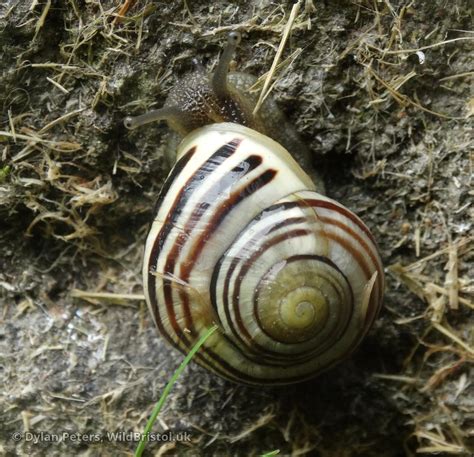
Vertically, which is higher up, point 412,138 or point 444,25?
point 444,25

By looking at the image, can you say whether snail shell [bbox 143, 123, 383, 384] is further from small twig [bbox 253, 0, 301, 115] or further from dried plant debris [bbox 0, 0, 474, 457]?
dried plant debris [bbox 0, 0, 474, 457]

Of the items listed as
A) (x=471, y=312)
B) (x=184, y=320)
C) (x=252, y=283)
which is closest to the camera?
(x=252, y=283)

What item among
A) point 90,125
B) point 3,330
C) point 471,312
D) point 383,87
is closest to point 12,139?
point 90,125

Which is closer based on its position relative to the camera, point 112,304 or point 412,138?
point 412,138

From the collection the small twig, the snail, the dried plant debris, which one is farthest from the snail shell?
the dried plant debris

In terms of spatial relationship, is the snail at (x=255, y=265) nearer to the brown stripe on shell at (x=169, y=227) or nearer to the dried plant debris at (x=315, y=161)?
the brown stripe on shell at (x=169, y=227)

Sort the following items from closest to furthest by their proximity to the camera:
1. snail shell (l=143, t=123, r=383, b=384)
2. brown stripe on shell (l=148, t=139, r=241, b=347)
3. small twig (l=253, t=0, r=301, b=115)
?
snail shell (l=143, t=123, r=383, b=384) → brown stripe on shell (l=148, t=139, r=241, b=347) → small twig (l=253, t=0, r=301, b=115)

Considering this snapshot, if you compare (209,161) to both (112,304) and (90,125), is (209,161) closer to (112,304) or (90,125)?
(90,125)

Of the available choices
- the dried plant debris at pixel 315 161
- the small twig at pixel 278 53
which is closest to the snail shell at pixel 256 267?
the small twig at pixel 278 53

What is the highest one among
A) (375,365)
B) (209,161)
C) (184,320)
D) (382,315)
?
(209,161)
